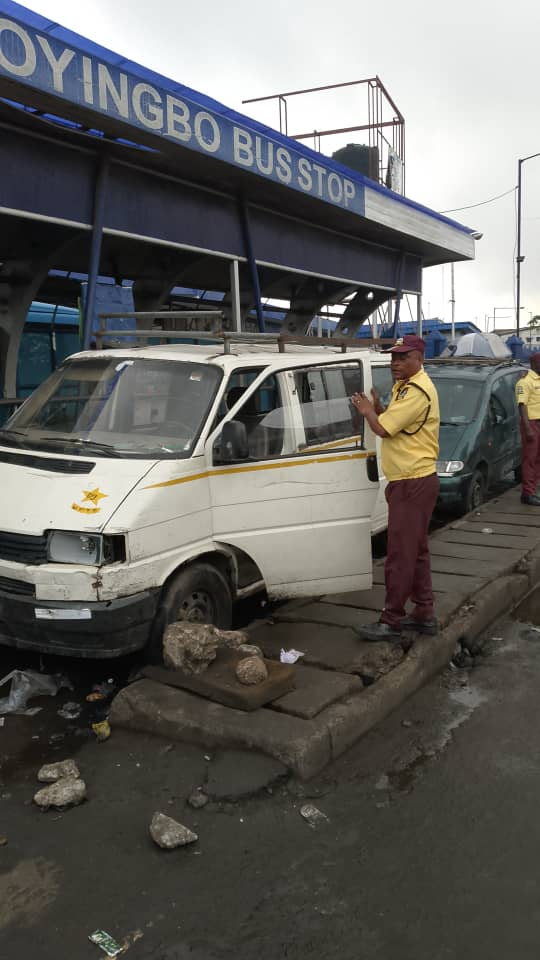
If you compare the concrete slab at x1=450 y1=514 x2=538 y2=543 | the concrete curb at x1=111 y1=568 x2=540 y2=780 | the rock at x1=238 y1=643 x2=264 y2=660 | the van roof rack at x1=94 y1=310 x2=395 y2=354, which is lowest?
the concrete curb at x1=111 y1=568 x2=540 y2=780

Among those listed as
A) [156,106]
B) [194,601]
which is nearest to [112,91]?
[156,106]

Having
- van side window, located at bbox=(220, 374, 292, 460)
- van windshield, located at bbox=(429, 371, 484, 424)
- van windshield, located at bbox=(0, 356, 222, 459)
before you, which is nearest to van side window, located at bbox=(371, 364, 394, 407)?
van side window, located at bbox=(220, 374, 292, 460)

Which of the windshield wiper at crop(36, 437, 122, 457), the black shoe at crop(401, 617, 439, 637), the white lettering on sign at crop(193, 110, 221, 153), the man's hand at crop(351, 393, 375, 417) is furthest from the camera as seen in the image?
the white lettering on sign at crop(193, 110, 221, 153)

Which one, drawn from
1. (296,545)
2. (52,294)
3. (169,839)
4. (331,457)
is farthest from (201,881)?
(52,294)

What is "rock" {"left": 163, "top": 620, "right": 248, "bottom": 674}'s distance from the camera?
417 centimetres

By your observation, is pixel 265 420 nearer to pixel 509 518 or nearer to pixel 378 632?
→ pixel 378 632

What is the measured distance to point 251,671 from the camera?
407 cm

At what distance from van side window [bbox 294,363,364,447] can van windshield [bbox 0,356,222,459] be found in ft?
2.42

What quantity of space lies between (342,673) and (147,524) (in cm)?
142

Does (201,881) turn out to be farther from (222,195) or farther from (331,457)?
(222,195)

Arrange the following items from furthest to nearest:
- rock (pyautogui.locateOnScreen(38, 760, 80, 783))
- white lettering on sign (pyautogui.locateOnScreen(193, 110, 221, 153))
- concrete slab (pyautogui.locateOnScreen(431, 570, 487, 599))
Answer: white lettering on sign (pyautogui.locateOnScreen(193, 110, 221, 153))
concrete slab (pyautogui.locateOnScreen(431, 570, 487, 599))
rock (pyautogui.locateOnScreen(38, 760, 80, 783))

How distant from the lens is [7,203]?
784 cm

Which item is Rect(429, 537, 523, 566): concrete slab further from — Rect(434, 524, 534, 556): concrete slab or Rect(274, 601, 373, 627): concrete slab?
Rect(274, 601, 373, 627): concrete slab

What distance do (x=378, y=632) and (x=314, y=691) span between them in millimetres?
830
